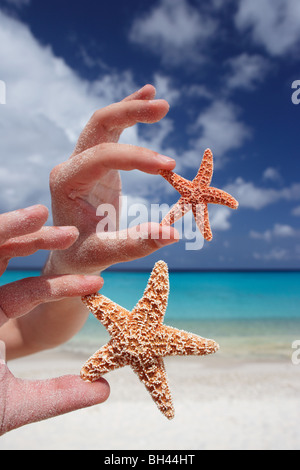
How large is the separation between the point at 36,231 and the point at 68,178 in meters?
0.38

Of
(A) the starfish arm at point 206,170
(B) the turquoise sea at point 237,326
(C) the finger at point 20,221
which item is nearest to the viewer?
(C) the finger at point 20,221

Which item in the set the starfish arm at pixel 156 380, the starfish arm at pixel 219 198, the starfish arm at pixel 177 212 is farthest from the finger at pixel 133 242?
the starfish arm at pixel 156 380

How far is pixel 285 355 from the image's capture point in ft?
30.5

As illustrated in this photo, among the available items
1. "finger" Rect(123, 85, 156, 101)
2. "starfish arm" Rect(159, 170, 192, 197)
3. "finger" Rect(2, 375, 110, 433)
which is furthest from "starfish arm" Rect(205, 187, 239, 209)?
"finger" Rect(2, 375, 110, 433)

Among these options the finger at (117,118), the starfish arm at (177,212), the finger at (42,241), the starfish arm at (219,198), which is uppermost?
the finger at (117,118)

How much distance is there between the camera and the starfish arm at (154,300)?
155 centimetres

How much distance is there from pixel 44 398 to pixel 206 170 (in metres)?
1.22

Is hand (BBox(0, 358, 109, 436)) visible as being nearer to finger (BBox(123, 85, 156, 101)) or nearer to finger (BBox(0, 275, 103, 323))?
finger (BBox(0, 275, 103, 323))

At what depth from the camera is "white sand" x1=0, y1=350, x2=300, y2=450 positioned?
15.8 feet

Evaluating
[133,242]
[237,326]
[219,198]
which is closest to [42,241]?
[133,242]

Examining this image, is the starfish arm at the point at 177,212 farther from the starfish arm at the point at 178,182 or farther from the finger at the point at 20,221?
Result: the finger at the point at 20,221

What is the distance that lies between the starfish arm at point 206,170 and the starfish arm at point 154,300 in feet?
1.48

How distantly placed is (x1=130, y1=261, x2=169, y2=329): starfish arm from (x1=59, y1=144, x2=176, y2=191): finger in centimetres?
40
